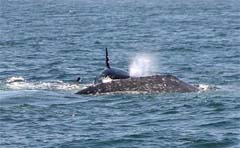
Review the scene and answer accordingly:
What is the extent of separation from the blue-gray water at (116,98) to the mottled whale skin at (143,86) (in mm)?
628

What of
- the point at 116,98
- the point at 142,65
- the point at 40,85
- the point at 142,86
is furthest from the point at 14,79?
the point at 142,65

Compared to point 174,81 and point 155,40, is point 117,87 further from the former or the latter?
point 155,40

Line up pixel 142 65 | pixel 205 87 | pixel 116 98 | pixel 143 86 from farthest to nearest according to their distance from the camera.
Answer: pixel 142 65 < pixel 205 87 < pixel 143 86 < pixel 116 98

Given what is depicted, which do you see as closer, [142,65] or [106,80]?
[106,80]

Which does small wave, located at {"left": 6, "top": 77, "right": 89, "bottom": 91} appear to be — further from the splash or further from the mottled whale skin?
the splash

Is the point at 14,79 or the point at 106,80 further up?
the point at 14,79

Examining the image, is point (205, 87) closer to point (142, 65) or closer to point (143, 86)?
point (143, 86)

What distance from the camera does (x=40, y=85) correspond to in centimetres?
3809

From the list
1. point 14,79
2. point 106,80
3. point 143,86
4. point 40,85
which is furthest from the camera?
point 14,79

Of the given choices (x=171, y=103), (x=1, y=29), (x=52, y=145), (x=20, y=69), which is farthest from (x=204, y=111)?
(x=1, y=29)

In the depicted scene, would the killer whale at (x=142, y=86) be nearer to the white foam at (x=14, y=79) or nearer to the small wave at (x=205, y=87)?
the small wave at (x=205, y=87)

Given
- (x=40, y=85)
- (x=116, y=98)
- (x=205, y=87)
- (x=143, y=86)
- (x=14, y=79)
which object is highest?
(x=14, y=79)

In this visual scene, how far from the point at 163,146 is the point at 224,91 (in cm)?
1064

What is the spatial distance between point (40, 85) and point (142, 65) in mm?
13250
